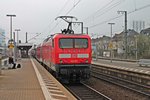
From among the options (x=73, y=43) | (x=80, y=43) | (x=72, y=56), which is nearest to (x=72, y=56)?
(x=72, y=56)

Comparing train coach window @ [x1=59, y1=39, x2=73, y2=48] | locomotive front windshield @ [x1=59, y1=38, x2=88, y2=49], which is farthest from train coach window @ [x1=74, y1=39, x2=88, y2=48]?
train coach window @ [x1=59, y1=39, x2=73, y2=48]

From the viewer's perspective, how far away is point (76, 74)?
19719mm

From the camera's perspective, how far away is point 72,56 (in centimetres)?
1973

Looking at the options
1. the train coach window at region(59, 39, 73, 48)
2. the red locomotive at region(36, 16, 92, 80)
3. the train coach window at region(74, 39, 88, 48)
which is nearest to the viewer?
the red locomotive at region(36, 16, 92, 80)

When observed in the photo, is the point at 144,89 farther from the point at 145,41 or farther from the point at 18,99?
the point at 145,41

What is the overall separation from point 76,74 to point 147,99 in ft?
19.4

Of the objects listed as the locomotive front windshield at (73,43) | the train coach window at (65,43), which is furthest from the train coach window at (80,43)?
the train coach window at (65,43)

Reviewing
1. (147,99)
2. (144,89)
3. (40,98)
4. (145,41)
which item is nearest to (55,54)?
(144,89)

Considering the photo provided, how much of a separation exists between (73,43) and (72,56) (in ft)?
2.75

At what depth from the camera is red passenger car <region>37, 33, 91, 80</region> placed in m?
19.5

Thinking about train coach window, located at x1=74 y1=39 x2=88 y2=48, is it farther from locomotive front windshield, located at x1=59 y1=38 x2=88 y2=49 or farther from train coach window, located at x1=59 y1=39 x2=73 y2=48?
train coach window, located at x1=59 y1=39 x2=73 y2=48

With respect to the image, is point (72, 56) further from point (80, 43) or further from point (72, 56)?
point (80, 43)

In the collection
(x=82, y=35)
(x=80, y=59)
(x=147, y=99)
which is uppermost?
(x=82, y=35)

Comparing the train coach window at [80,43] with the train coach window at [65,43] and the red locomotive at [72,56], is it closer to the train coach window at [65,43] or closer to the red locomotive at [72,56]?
the red locomotive at [72,56]
